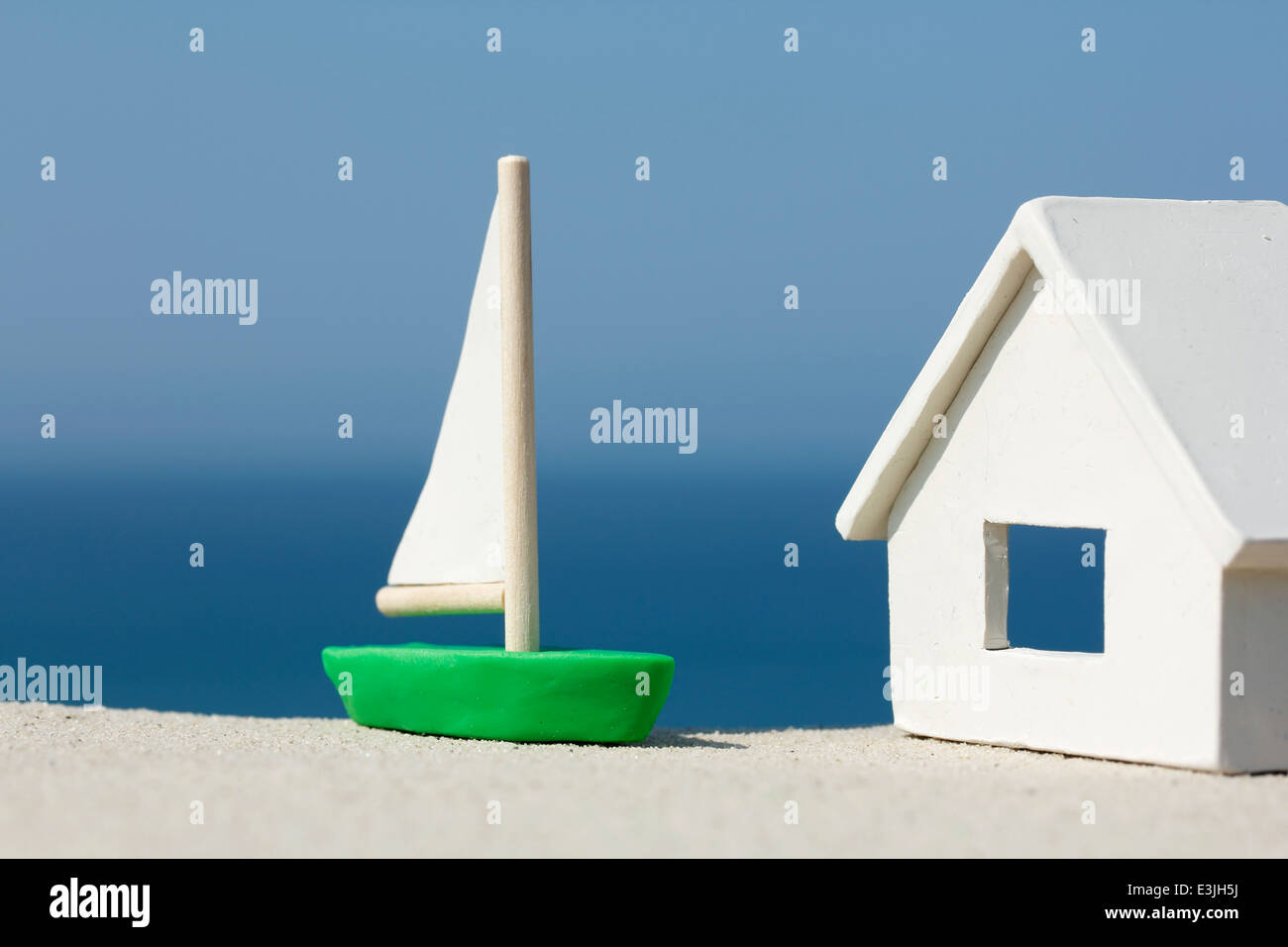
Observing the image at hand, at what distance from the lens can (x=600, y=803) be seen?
777cm

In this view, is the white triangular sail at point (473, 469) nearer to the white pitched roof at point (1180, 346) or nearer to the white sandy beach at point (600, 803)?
the white sandy beach at point (600, 803)

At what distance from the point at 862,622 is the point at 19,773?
32.3 m

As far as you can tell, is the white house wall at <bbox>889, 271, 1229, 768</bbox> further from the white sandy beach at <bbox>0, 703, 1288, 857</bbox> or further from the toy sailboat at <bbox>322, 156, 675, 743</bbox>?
the toy sailboat at <bbox>322, 156, 675, 743</bbox>

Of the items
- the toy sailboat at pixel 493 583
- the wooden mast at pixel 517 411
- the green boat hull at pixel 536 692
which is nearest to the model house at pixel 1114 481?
the green boat hull at pixel 536 692

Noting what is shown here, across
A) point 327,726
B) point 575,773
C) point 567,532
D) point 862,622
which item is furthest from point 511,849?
point 567,532

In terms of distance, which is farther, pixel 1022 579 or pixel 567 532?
pixel 567 532

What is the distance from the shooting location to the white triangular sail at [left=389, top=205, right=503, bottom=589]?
1124cm

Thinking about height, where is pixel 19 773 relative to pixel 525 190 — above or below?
below

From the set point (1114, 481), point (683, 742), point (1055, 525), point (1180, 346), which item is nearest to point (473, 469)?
point (683, 742)

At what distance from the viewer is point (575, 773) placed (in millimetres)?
8781

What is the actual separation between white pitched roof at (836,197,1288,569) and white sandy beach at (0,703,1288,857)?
1.68m

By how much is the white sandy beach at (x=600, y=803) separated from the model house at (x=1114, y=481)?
460 mm

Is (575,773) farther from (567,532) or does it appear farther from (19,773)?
(567,532)

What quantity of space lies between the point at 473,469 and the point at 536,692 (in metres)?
1.85
